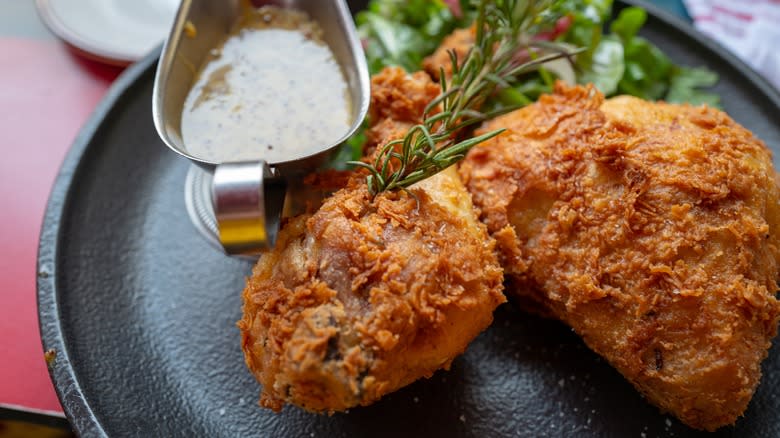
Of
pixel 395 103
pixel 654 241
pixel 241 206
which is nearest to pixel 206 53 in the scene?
pixel 395 103

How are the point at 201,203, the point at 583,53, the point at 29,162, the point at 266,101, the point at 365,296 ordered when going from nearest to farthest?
1. the point at 365,296
2. the point at 266,101
3. the point at 201,203
4. the point at 583,53
5. the point at 29,162

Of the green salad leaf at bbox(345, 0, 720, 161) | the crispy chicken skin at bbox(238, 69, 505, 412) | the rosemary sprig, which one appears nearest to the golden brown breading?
the rosemary sprig

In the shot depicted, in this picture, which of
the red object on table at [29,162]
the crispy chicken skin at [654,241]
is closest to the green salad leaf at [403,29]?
the crispy chicken skin at [654,241]

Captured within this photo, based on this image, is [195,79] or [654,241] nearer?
[654,241]

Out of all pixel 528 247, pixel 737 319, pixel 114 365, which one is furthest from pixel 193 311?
pixel 737 319

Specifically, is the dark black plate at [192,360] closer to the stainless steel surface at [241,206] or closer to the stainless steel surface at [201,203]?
the stainless steel surface at [201,203]

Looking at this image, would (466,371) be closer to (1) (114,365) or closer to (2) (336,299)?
(2) (336,299)

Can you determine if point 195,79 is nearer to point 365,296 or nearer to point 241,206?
point 241,206
